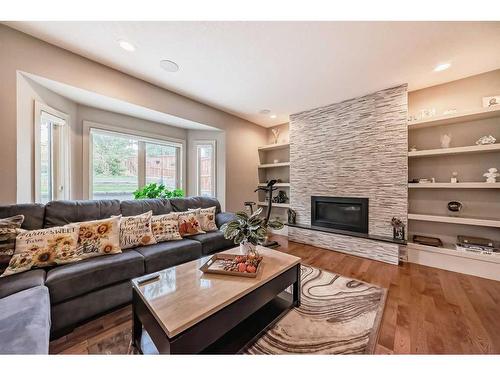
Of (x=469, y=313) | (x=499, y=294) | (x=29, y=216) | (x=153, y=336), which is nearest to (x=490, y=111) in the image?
(x=499, y=294)

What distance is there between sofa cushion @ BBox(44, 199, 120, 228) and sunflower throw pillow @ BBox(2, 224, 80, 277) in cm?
25

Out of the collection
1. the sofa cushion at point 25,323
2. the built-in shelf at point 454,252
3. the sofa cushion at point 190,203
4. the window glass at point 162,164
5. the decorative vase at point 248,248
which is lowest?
the built-in shelf at point 454,252

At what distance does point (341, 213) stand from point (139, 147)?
3.82 meters

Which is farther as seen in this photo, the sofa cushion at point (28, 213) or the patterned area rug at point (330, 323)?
the sofa cushion at point (28, 213)

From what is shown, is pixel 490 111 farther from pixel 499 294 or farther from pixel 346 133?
pixel 499 294

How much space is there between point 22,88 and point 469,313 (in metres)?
4.67

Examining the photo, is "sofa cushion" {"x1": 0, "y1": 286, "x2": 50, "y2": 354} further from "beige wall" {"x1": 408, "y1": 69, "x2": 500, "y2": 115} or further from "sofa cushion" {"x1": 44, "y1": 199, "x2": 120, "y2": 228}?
"beige wall" {"x1": 408, "y1": 69, "x2": 500, "y2": 115}

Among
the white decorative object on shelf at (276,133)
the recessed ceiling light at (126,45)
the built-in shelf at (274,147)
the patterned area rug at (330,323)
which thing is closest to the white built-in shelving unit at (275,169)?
the built-in shelf at (274,147)

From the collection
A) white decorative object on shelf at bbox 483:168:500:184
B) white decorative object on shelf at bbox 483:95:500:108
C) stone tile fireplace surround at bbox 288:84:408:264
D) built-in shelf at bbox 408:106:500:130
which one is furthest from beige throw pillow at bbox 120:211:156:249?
white decorative object on shelf at bbox 483:95:500:108

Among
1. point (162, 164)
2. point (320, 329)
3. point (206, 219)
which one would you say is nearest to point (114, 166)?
point (162, 164)

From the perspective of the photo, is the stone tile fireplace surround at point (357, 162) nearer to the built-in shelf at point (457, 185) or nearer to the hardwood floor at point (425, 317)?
the built-in shelf at point (457, 185)

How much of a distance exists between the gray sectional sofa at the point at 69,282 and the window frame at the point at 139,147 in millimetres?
1020

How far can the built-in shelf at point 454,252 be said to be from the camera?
2262 millimetres

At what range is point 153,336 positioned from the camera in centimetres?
105
